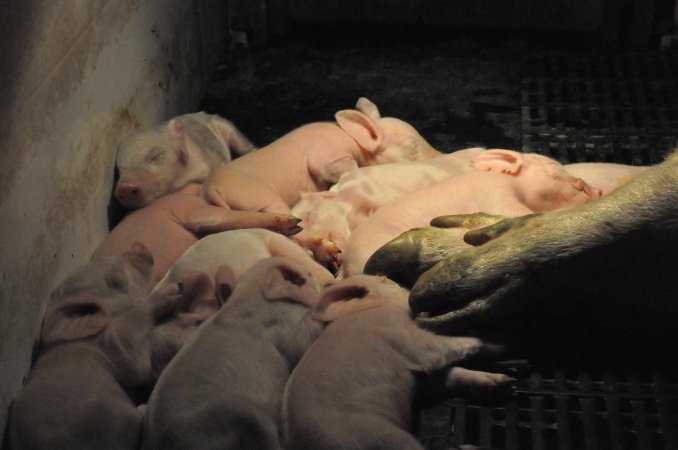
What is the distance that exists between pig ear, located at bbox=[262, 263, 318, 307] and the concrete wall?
0.85 metres

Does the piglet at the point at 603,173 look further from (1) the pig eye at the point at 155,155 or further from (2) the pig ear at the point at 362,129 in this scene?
(1) the pig eye at the point at 155,155

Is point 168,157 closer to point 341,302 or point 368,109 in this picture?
point 368,109

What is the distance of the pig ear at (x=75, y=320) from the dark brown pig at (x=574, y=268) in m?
1.06

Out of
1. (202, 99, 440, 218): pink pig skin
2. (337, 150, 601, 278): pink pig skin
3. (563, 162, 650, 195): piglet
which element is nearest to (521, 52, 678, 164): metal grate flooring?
(563, 162, 650, 195): piglet

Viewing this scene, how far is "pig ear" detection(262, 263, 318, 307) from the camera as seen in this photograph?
366 cm

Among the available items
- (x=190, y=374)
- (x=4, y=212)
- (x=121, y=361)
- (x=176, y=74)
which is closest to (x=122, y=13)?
(x=176, y=74)

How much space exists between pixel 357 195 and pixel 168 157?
89cm

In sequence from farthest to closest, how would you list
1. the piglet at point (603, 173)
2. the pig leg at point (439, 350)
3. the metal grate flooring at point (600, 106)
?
the metal grate flooring at point (600, 106) < the piglet at point (603, 173) < the pig leg at point (439, 350)

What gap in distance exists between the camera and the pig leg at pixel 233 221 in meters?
4.40

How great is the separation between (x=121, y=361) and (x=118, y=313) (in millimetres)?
232

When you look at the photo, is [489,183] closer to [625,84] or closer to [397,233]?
[397,233]

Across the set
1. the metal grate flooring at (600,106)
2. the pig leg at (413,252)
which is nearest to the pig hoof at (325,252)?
the pig leg at (413,252)

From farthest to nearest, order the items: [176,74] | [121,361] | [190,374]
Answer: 1. [176,74]
2. [121,361]
3. [190,374]

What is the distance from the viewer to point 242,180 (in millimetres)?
4793
